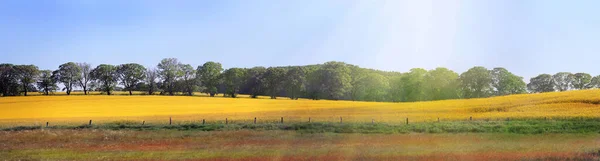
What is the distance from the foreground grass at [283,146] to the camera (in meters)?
19.9

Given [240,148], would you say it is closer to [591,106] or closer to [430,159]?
[430,159]

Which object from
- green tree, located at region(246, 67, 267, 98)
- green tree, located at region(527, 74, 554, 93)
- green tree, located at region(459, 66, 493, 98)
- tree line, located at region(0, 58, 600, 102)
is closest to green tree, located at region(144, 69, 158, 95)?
tree line, located at region(0, 58, 600, 102)

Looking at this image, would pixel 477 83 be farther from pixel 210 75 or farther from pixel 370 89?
pixel 210 75

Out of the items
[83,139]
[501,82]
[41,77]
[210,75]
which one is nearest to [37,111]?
[83,139]

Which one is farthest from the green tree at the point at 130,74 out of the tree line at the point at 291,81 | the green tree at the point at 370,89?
the green tree at the point at 370,89

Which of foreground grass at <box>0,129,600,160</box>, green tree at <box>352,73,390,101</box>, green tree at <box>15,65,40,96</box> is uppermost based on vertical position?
green tree at <box>15,65,40,96</box>

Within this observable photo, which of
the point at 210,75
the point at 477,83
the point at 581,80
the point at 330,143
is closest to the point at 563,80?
the point at 581,80

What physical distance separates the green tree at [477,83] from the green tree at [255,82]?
162 feet

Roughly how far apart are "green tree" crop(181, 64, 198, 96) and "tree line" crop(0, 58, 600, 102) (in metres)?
0.20

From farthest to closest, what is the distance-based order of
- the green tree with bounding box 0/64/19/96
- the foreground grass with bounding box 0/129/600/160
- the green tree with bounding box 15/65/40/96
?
the green tree with bounding box 15/65/40/96 < the green tree with bounding box 0/64/19/96 < the foreground grass with bounding box 0/129/600/160

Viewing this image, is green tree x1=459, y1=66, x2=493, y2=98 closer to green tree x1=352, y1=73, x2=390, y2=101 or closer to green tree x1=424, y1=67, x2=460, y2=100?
green tree x1=424, y1=67, x2=460, y2=100

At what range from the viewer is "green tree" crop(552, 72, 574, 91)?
420 ft

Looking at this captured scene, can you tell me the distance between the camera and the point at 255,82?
12181cm

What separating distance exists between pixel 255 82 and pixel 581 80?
86.2 metres
